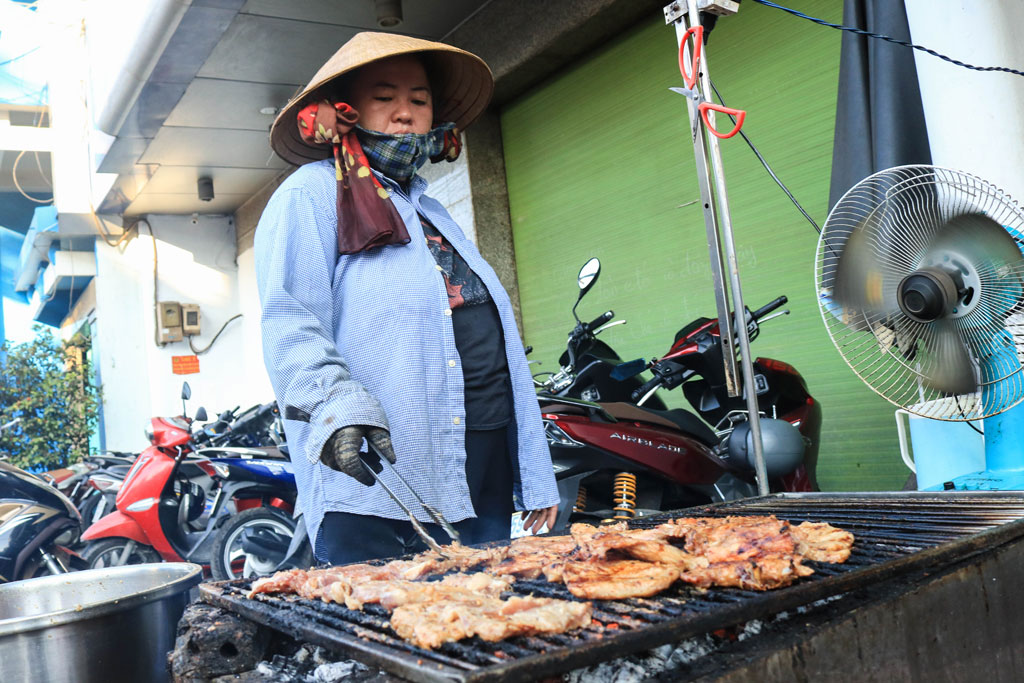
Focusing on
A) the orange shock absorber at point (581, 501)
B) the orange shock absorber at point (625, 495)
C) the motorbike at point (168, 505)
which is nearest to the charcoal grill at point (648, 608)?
the orange shock absorber at point (625, 495)

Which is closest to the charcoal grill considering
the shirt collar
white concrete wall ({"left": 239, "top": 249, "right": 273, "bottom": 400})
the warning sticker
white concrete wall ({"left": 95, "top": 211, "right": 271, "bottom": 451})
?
the shirt collar

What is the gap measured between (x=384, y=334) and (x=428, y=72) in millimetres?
1145

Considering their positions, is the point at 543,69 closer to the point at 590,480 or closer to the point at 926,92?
the point at 926,92

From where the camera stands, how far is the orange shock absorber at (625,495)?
351cm

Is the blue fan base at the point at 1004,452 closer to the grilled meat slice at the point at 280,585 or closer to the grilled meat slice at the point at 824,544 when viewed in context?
the grilled meat slice at the point at 824,544

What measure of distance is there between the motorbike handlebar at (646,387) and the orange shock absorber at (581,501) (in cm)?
76

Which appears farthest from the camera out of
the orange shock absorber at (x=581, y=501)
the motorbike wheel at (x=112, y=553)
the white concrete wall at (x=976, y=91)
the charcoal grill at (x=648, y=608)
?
the motorbike wheel at (x=112, y=553)

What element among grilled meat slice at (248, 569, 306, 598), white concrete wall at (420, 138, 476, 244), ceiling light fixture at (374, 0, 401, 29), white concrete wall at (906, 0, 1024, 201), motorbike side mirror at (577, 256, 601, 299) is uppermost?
ceiling light fixture at (374, 0, 401, 29)

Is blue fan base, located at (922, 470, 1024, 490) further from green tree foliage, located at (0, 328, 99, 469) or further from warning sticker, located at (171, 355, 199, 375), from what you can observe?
warning sticker, located at (171, 355, 199, 375)

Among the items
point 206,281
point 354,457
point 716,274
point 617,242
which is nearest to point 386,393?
point 354,457

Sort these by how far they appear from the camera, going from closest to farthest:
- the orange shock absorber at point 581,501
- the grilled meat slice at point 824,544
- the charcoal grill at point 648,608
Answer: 1. the charcoal grill at point 648,608
2. the grilled meat slice at point 824,544
3. the orange shock absorber at point 581,501

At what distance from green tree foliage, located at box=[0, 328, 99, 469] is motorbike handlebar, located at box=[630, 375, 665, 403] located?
349 inches

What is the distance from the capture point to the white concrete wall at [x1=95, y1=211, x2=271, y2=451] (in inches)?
469

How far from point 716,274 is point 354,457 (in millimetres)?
1653
